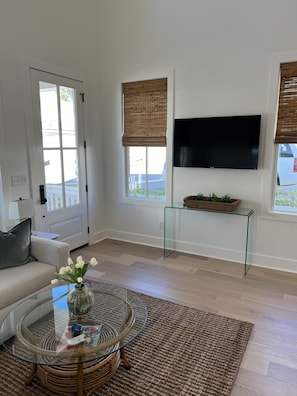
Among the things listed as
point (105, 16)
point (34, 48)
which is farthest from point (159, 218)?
point (105, 16)

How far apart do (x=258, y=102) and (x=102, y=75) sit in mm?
2297

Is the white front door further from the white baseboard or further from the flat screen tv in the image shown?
the flat screen tv

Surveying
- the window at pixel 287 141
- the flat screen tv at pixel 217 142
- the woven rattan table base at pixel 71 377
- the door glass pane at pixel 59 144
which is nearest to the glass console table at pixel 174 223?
the window at pixel 287 141

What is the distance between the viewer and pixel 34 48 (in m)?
3.26

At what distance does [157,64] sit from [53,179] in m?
2.05

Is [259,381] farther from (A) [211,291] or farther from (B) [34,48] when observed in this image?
(B) [34,48]

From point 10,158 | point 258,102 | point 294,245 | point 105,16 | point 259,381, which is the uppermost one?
point 105,16

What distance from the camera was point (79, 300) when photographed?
70.1 inches

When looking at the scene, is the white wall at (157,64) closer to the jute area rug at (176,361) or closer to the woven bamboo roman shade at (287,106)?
the woven bamboo roman shade at (287,106)

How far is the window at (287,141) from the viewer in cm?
311

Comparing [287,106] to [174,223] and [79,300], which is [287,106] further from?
[79,300]

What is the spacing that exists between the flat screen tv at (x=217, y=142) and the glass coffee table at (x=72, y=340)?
7.08 feet

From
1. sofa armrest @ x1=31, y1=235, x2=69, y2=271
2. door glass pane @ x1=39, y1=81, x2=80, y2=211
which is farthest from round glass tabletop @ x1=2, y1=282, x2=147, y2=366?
door glass pane @ x1=39, y1=81, x2=80, y2=211

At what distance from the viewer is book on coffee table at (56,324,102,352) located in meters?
1.61
